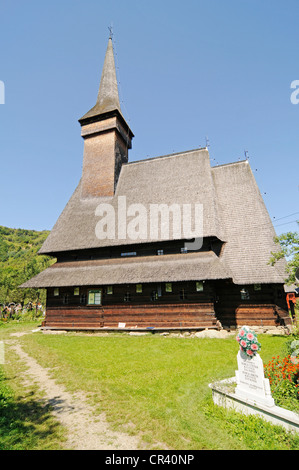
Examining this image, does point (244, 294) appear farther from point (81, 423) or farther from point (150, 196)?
point (81, 423)

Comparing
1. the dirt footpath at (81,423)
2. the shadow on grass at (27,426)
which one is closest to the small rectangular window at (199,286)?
the dirt footpath at (81,423)

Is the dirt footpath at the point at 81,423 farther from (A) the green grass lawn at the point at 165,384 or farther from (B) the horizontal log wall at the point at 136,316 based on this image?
(B) the horizontal log wall at the point at 136,316

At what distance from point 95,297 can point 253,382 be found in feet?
47.5

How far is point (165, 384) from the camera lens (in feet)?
24.2

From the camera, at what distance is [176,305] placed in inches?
639

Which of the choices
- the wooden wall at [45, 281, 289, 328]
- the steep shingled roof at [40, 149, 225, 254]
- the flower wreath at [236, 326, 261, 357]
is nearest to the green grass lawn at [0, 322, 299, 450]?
the flower wreath at [236, 326, 261, 357]

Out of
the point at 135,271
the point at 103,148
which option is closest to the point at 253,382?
the point at 135,271

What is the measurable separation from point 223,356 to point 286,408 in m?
4.94

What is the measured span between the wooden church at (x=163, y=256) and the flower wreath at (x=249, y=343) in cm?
849

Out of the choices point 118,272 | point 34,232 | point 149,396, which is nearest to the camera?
point 149,396

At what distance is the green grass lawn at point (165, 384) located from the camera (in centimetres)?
470

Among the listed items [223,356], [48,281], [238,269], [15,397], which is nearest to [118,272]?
[48,281]
